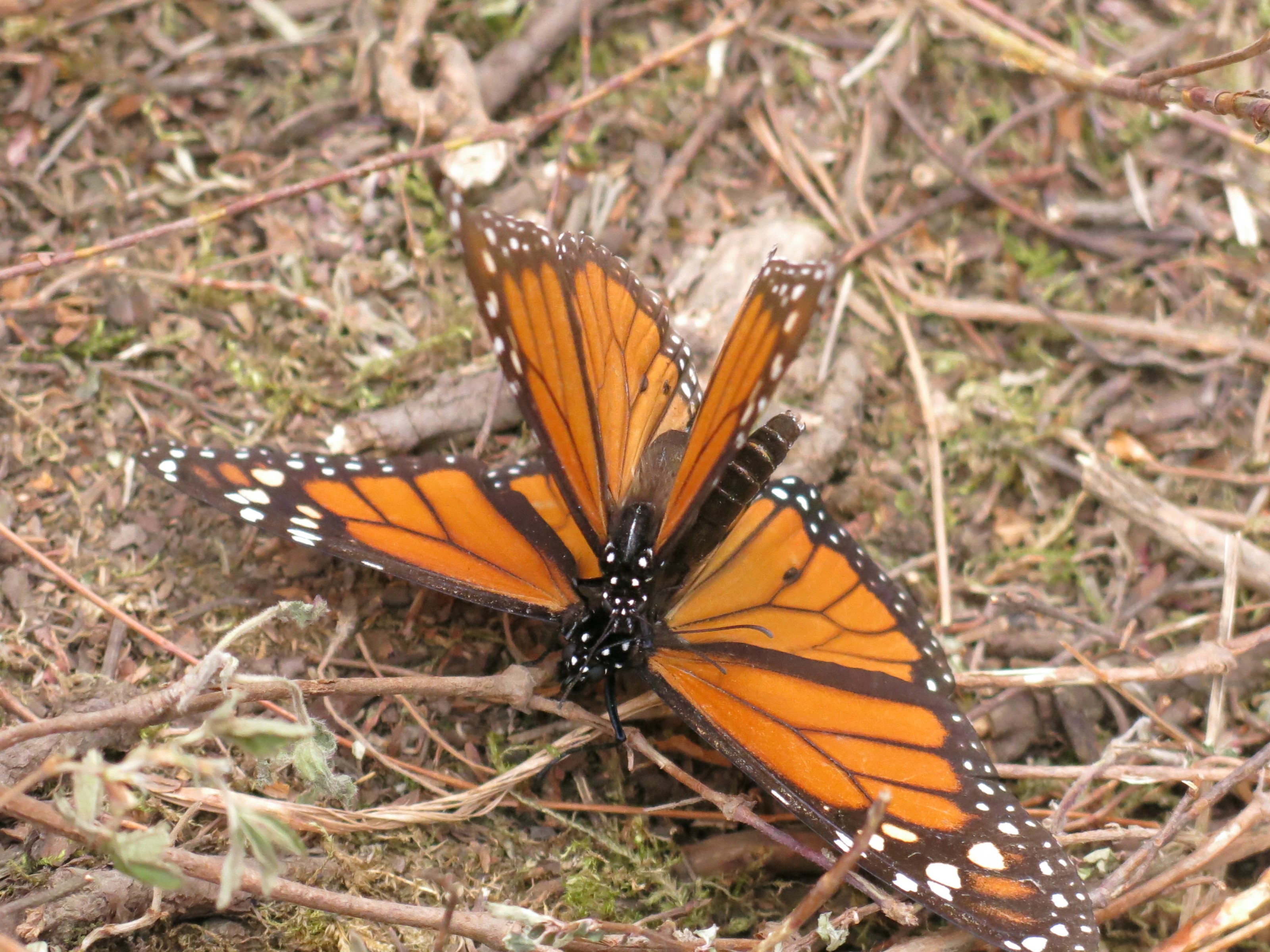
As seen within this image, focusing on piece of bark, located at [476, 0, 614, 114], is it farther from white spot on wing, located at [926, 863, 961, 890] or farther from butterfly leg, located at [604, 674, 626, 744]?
white spot on wing, located at [926, 863, 961, 890]

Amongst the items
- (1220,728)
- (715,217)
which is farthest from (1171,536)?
(715,217)

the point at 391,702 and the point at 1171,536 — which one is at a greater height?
the point at 1171,536

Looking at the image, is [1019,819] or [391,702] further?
[391,702]

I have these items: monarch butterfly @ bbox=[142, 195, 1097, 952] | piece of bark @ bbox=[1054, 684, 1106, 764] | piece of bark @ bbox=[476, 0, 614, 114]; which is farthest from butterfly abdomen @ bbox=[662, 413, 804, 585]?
piece of bark @ bbox=[476, 0, 614, 114]

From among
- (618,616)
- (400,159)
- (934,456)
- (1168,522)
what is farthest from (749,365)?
(1168,522)

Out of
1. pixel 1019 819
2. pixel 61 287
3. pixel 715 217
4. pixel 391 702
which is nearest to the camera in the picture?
pixel 1019 819

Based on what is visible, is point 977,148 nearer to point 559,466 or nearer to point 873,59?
point 873,59
